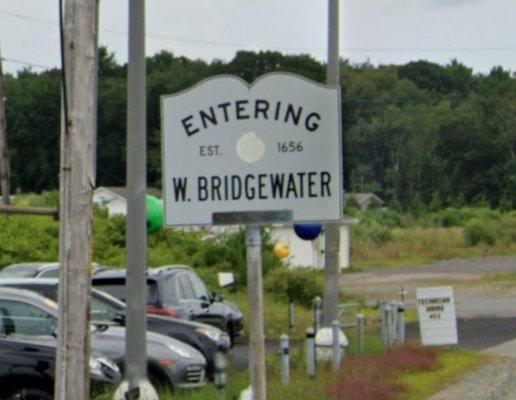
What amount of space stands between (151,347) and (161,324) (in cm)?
238

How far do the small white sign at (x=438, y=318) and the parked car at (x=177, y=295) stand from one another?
3.31m

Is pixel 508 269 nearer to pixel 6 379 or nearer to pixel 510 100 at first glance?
pixel 510 100

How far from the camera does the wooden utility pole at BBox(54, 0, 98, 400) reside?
1039 centimetres

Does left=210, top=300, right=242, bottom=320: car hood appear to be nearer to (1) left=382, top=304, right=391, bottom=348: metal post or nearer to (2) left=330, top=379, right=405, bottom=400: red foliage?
(1) left=382, top=304, right=391, bottom=348: metal post

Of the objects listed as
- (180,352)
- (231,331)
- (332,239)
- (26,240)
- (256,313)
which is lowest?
(231,331)

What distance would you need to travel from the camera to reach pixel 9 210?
11648 millimetres

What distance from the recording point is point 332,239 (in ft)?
71.8

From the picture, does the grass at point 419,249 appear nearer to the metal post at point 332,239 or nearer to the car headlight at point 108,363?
the metal post at point 332,239

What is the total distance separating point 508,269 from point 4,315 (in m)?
49.1

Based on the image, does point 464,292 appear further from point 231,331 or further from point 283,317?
point 231,331

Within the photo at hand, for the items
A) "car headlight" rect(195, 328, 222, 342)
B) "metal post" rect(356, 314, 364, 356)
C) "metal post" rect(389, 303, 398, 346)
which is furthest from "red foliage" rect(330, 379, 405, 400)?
"metal post" rect(389, 303, 398, 346)

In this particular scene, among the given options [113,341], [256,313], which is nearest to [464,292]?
[113,341]

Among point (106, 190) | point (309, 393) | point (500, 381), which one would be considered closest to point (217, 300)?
point (500, 381)

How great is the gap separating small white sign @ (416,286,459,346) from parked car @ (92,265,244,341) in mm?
3313
